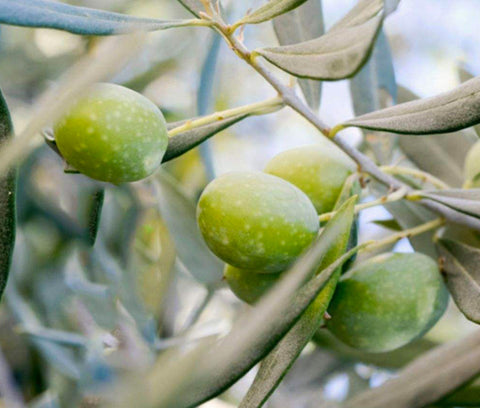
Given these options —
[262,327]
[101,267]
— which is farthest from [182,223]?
[262,327]

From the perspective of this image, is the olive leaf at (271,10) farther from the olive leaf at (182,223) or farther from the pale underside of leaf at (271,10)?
the olive leaf at (182,223)

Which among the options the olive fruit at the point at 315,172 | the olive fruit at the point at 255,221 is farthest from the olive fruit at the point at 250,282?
the olive fruit at the point at 315,172

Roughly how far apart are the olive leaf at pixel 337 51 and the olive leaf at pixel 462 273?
359 mm

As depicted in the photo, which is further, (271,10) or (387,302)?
(387,302)

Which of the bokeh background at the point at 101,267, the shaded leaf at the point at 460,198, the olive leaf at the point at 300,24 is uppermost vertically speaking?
the olive leaf at the point at 300,24

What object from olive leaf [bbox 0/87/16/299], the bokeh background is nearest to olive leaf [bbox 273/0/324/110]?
the bokeh background

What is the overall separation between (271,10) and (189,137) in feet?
0.67

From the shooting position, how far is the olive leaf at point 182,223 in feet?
3.94

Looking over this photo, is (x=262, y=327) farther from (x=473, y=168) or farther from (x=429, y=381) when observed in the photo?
(x=473, y=168)

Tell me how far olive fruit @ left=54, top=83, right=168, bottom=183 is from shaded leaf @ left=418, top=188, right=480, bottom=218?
40 cm

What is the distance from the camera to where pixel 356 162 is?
93 cm

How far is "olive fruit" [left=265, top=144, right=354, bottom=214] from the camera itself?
3.02ft

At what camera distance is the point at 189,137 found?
2.73 feet

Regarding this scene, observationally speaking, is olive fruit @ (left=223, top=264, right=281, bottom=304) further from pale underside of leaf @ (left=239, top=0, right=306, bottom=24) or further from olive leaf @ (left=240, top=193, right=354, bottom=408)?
pale underside of leaf @ (left=239, top=0, right=306, bottom=24)
